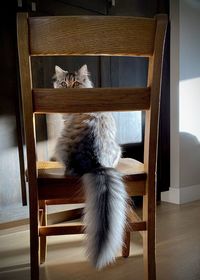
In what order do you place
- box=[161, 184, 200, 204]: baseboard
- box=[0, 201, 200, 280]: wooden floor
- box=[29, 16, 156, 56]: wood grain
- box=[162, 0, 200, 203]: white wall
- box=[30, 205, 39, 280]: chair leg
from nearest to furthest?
box=[29, 16, 156, 56]: wood grain, box=[30, 205, 39, 280]: chair leg, box=[0, 201, 200, 280]: wooden floor, box=[162, 0, 200, 203]: white wall, box=[161, 184, 200, 204]: baseboard

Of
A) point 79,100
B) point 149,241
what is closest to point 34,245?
point 149,241

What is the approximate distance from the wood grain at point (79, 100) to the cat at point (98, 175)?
201 mm

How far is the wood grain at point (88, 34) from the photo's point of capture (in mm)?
877

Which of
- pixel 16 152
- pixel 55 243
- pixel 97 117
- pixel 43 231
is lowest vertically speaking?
pixel 55 243

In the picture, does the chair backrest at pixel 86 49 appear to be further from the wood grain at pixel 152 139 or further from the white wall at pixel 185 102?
the white wall at pixel 185 102

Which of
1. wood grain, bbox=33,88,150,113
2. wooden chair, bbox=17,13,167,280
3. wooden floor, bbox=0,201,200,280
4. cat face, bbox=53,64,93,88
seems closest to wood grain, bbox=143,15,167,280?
wooden chair, bbox=17,13,167,280

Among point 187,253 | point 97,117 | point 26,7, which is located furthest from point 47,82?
point 187,253

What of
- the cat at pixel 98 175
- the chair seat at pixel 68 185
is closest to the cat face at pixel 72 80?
the cat at pixel 98 175

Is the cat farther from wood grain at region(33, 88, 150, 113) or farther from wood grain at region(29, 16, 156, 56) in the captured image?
wood grain at region(29, 16, 156, 56)

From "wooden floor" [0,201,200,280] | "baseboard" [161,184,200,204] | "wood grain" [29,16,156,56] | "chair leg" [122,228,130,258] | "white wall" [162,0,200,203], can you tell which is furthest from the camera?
"baseboard" [161,184,200,204]

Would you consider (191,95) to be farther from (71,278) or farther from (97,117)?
(71,278)

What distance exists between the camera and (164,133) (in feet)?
7.40

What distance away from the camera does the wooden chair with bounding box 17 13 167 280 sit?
0.88 m

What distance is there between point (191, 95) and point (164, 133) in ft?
1.18
